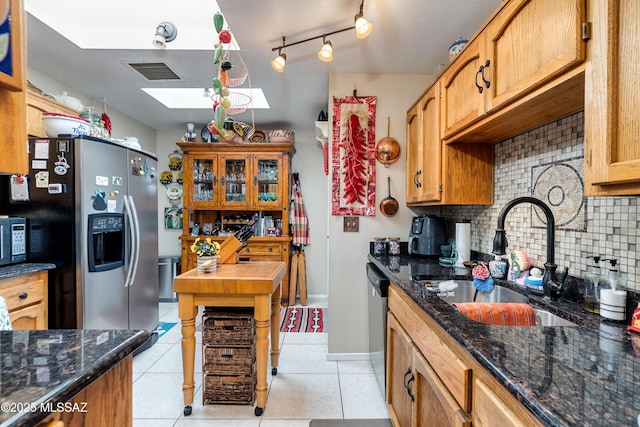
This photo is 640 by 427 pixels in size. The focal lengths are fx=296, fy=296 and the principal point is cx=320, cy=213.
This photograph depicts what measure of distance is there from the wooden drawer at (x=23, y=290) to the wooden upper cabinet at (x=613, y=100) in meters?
2.76

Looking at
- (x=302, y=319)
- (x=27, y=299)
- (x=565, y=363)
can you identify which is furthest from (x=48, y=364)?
(x=302, y=319)

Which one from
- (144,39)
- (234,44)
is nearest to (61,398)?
(234,44)

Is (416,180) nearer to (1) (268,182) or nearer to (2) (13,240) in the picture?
(1) (268,182)

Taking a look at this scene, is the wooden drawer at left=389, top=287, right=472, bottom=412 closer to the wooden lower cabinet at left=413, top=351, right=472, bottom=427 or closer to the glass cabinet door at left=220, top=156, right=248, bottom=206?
the wooden lower cabinet at left=413, top=351, right=472, bottom=427

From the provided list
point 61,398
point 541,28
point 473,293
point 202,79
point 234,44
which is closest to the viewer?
point 61,398

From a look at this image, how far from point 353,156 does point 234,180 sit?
204 cm

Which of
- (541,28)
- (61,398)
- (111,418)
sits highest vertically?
(541,28)

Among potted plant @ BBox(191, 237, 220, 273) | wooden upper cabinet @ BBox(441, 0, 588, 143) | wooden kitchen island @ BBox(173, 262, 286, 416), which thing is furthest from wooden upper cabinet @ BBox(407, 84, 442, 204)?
potted plant @ BBox(191, 237, 220, 273)

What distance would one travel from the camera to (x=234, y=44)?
7.09 feet

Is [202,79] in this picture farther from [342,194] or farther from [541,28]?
[541,28]

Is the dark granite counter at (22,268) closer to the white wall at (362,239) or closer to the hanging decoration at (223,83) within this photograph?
the hanging decoration at (223,83)

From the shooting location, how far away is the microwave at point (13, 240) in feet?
6.11

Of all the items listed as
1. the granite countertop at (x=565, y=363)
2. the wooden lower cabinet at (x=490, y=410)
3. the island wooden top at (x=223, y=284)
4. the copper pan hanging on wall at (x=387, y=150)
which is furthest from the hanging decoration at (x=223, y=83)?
the wooden lower cabinet at (x=490, y=410)

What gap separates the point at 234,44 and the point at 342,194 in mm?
1383
